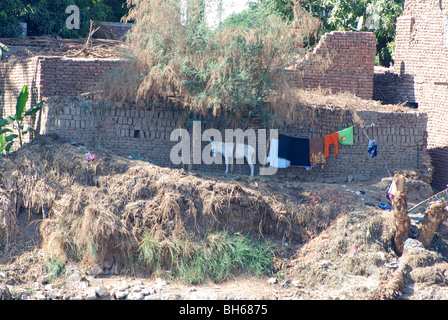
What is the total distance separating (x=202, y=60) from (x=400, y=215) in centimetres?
490

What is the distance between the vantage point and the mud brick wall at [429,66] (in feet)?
47.2

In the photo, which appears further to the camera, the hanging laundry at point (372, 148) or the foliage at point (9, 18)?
the foliage at point (9, 18)

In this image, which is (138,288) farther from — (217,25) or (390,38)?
(390,38)

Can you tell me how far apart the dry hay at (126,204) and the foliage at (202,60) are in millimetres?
1601

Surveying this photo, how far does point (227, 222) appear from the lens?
36.2 feet

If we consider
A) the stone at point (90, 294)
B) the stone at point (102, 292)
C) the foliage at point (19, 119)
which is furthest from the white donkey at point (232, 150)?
the stone at point (90, 294)

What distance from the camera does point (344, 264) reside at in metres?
10.4

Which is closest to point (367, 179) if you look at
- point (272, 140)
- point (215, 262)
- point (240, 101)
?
point (272, 140)

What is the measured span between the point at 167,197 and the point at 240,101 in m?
2.47

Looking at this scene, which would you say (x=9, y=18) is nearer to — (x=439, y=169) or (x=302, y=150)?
(x=302, y=150)

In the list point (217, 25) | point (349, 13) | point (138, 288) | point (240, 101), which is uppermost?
point (349, 13)

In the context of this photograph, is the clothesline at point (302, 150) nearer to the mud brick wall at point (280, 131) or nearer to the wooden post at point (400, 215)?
the mud brick wall at point (280, 131)

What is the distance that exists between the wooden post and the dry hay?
1.20 m

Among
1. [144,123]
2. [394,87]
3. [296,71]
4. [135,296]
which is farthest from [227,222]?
[394,87]
